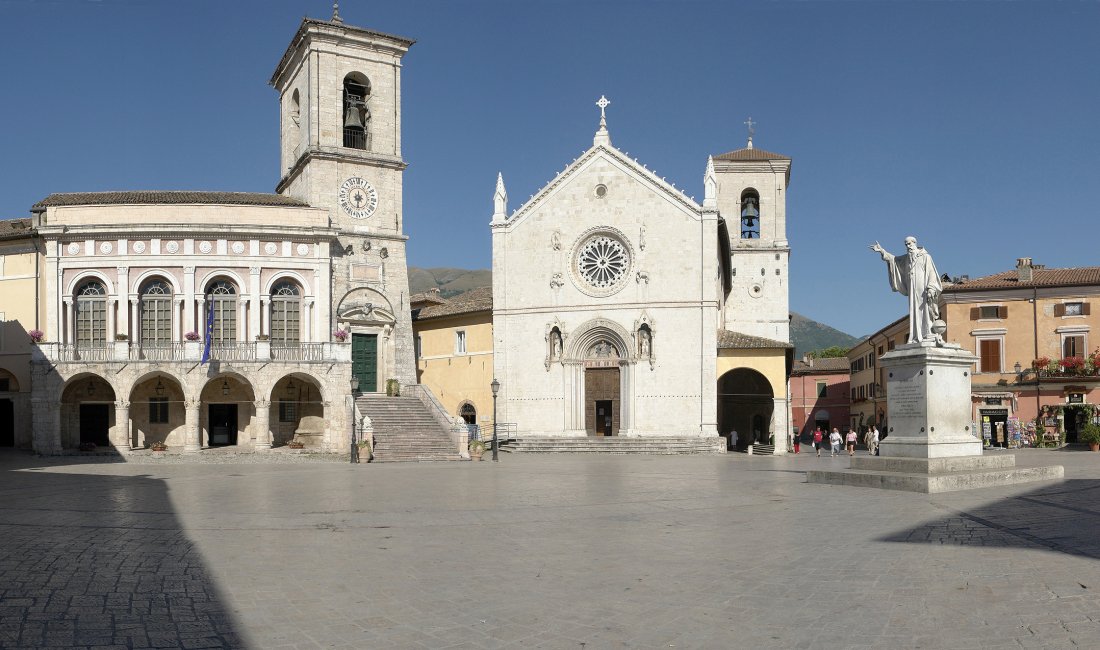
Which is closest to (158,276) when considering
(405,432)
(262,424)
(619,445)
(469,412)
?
(262,424)

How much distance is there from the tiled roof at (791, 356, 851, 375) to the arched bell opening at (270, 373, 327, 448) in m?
55.2

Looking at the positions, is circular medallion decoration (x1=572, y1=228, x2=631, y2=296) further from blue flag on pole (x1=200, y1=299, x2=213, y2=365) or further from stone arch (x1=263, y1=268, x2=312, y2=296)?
blue flag on pole (x1=200, y1=299, x2=213, y2=365)

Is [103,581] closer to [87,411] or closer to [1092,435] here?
[87,411]

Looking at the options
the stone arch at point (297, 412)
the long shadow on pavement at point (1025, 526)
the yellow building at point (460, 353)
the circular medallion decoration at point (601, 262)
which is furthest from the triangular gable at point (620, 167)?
the long shadow on pavement at point (1025, 526)

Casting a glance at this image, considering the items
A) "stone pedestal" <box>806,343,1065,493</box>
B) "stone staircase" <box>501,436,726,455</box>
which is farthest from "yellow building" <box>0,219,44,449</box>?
"stone pedestal" <box>806,343,1065,493</box>

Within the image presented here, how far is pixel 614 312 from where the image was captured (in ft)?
144

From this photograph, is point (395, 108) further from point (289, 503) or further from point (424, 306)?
point (289, 503)

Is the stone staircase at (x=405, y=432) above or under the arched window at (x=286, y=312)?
under

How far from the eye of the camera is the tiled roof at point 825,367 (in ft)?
276

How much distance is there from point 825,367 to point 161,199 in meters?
63.7

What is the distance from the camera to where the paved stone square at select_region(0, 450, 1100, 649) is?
25.0 ft

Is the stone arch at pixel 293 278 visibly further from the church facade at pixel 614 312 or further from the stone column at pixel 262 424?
the church facade at pixel 614 312

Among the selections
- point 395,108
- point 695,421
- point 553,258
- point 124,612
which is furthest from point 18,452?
point 124,612

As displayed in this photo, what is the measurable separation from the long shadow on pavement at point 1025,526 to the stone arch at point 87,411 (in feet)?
102
